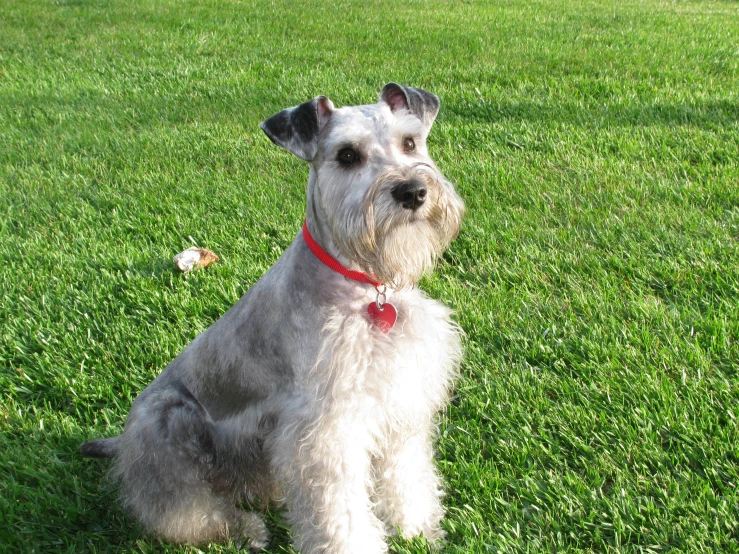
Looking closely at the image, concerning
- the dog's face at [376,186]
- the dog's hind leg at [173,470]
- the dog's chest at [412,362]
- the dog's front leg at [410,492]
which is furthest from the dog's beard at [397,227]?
the dog's hind leg at [173,470]

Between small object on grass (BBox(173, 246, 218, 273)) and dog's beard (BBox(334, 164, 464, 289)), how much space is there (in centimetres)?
280

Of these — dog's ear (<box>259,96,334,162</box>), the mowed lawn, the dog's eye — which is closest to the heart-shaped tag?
the dog's eye

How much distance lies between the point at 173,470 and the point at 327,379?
39.9 inches

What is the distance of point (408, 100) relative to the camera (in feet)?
12.3

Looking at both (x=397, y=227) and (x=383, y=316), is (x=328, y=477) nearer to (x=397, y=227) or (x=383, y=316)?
(x=383, y=316)

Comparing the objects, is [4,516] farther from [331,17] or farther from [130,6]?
[130,6]

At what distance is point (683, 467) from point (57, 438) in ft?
12.0

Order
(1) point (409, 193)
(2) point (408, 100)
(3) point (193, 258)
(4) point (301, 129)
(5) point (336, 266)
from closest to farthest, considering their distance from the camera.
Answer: (1) point (409, 193) → (5) point (336, 266) → (4) point (301, 129) → (2) point (408, 100) → (3) point (193, 258)

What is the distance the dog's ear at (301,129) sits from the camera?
133 inches

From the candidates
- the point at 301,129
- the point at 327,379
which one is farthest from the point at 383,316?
the point at 301,129

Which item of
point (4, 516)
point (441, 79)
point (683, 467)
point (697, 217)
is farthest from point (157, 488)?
point (441, 79)

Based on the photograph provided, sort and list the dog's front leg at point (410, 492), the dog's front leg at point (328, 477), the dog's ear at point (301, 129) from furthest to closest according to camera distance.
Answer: the dog's front leg at point (410, 492) < the dog's ear at point (301, 129) < the dog's front leg at point (328, 477)

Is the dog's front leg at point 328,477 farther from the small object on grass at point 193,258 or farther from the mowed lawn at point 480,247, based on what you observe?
the small object on grass at point 193,258

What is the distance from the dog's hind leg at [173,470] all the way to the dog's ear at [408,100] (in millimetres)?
1975
